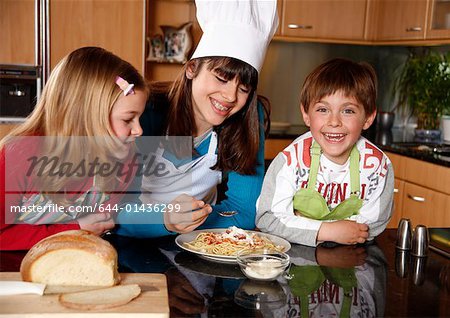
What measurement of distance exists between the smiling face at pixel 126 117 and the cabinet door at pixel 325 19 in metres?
2.29

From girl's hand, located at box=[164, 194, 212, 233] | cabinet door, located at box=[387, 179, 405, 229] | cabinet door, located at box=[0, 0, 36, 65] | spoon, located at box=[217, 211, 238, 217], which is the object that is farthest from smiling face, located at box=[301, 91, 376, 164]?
cabinet door, located at box=[0, 0, 36, 65]

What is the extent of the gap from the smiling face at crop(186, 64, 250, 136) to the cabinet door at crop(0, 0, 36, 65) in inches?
67.9

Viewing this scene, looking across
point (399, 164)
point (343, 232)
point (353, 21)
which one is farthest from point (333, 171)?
point (353, 21)

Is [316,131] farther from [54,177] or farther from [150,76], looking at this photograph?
[150,76]

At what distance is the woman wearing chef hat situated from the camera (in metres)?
1.56

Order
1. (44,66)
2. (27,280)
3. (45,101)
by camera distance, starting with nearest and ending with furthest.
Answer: (27,280) < (45,101) < (44,66)

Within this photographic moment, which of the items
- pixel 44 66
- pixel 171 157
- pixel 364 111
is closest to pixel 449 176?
pixel 364 111

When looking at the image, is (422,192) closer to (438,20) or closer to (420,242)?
(438,20)

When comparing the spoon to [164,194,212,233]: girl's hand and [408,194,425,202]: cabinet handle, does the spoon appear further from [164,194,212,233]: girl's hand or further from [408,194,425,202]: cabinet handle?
[408,194,425,202]: cabinet handle

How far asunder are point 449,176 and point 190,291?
1.97 metres

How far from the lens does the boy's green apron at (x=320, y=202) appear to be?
1.49 metres

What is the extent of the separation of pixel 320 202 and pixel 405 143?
75.2 inches

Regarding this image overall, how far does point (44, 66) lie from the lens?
123 inches

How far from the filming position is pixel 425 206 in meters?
2.89
